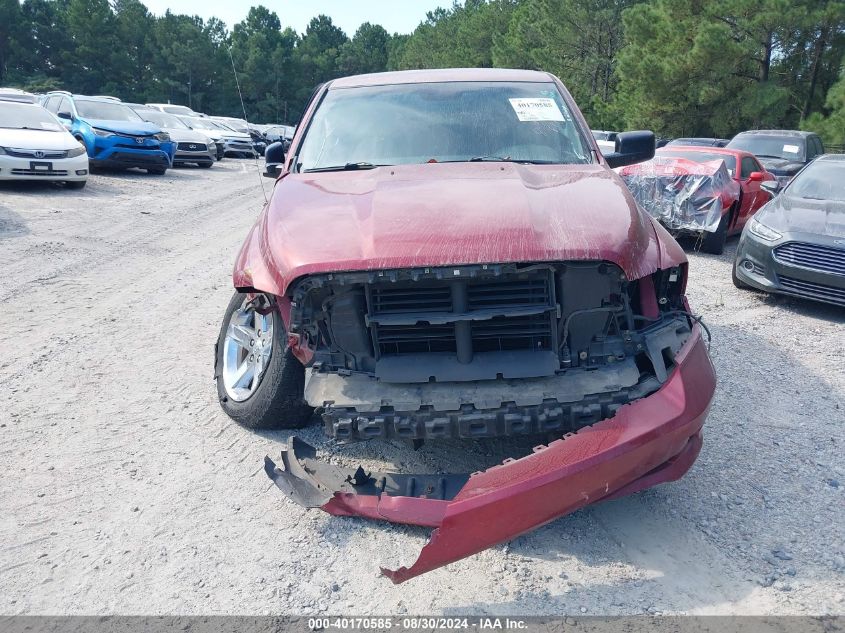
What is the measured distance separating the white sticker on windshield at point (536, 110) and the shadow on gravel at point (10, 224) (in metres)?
7.04

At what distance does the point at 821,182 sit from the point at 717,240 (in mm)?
1887

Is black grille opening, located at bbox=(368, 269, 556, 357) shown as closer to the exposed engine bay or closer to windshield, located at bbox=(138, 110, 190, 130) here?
the exposed engine bay

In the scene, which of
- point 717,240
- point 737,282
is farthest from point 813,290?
point 717,240

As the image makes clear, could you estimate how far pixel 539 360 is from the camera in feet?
9.63

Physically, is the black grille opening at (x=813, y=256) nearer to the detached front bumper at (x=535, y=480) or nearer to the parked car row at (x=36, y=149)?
the detached front bumper at (x=535, y=480)

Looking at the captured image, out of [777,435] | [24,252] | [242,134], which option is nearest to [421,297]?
[777,435]

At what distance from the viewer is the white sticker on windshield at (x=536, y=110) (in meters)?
4.32

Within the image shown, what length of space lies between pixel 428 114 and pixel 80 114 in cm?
1453

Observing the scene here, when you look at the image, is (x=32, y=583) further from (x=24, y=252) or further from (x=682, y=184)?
(x=682, y=184)

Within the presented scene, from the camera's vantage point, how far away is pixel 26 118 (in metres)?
12.8

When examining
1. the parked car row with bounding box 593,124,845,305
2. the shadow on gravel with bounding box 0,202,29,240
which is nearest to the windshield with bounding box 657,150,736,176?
the parked car row with bounding box 593,124,845,305

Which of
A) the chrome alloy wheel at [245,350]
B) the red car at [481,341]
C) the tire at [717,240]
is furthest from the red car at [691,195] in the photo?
the chrome alloy wheel at [245,350]

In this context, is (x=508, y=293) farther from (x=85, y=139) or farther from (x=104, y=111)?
(x=104, y=111)

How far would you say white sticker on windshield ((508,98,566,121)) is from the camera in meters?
4.32
